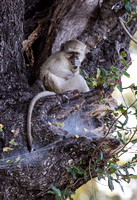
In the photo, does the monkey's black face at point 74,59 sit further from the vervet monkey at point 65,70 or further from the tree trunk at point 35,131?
the tree trunk at point 35,131

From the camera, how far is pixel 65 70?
3.44 metres

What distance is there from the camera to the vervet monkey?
129 inches

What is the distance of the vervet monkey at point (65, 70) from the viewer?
3266 millimetres

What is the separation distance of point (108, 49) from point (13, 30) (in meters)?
1.64

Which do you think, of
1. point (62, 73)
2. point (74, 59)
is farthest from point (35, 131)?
point (74, 59)

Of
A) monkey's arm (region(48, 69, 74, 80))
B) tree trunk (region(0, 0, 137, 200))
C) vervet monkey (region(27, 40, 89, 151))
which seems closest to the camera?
tree trunk (region(0, 0, 137, 200))

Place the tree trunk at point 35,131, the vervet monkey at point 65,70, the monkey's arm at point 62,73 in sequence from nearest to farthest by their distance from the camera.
→ the tree trunk at point 35,131, the vervet monkey at point 65,70, the monkey's arm at point 62,73

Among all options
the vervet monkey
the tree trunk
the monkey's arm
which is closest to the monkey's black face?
the vervet monkey

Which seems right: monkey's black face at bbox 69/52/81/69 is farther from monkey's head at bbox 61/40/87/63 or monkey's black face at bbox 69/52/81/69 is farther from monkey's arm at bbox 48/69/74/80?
monkey's arm at bbox 48/69/74/80

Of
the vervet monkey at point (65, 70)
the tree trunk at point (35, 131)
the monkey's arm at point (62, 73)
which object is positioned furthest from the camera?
the monkey's arm at point (62, 73)

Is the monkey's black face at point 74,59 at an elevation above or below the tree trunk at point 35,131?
above

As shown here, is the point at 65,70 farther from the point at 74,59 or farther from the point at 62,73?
the point at 74,59

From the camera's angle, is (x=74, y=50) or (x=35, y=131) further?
A: (x=74, y=50)

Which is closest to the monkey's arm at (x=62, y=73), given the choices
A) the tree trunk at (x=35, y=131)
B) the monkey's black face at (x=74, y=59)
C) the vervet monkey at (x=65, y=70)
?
the vervet monkey at (x=65, y=70)
